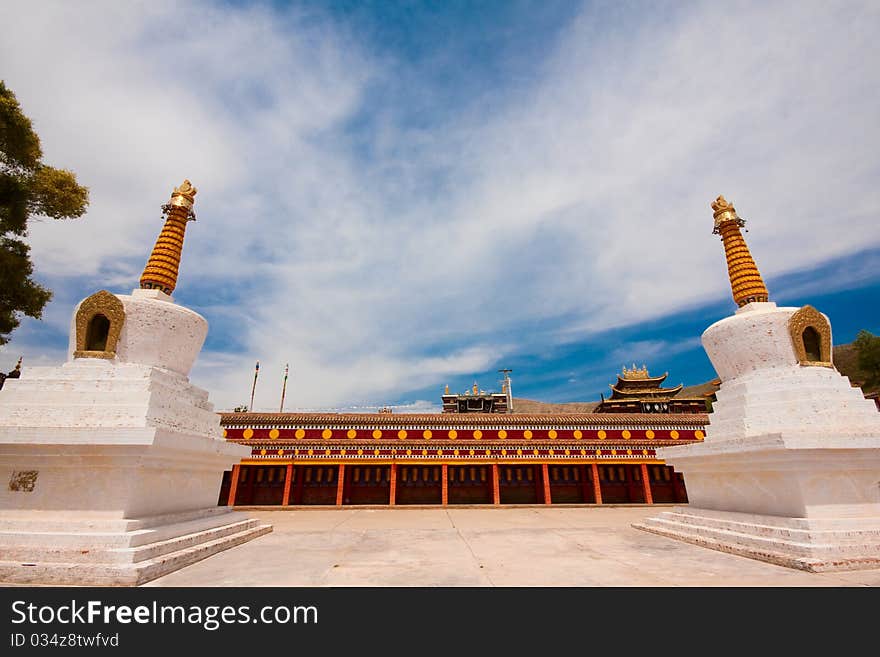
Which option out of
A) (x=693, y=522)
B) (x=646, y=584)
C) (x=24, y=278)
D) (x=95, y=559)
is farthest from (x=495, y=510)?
(x=24, y=278)

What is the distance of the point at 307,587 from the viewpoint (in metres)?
4.54

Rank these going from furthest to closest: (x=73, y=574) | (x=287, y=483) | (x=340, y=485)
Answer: (x=340, y=485), (x=287, y=483), (x=73, y=574)

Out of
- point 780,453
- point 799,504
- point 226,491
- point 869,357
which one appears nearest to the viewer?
point 799,504

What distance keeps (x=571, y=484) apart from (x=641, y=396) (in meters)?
21.8

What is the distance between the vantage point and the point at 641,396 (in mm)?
37156

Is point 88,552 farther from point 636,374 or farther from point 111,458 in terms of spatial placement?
point 636,374

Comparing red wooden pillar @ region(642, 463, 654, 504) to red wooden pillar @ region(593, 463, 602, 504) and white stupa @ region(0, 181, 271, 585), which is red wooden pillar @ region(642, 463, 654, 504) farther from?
white stupa @ region(0, 181, 271, 585)

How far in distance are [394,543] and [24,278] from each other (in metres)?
12.8

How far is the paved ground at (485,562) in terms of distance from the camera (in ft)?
16.0

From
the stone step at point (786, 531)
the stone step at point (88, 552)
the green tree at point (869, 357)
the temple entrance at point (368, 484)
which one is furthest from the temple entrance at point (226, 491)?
the green tree at point (869, 357)

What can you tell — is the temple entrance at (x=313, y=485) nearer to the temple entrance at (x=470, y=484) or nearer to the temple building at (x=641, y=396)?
the temple entrance at (x=470, y=484)

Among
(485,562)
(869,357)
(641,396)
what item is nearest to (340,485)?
(485,562)

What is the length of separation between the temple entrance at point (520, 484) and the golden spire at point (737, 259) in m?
12.1

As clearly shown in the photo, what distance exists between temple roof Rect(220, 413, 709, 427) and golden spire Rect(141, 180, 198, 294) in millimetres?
10187
